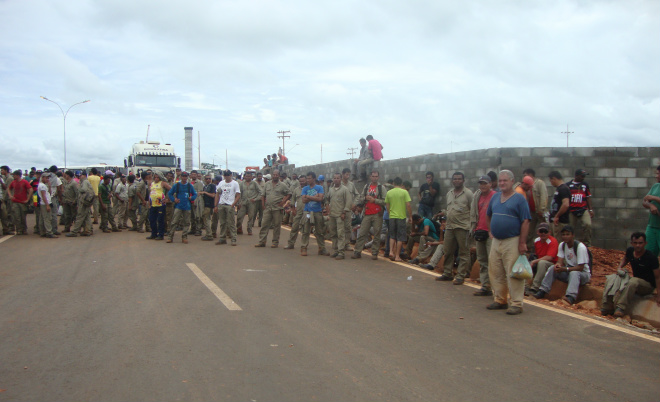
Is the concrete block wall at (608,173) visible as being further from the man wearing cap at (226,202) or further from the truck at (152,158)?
the truck at (152,158)

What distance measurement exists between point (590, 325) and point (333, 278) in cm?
435

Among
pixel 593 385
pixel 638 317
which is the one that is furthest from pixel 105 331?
pixel 638 317

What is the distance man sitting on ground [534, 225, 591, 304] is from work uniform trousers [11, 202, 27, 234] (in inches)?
564

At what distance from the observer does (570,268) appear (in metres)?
8.61

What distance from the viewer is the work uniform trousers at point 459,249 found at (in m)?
9.73

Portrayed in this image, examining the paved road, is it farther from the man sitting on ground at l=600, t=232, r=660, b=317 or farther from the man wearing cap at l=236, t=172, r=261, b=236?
the man wearing cap at l=236, t=172, r=261, b=236

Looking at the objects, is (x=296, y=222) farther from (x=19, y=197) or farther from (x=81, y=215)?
(x=19, y=197)

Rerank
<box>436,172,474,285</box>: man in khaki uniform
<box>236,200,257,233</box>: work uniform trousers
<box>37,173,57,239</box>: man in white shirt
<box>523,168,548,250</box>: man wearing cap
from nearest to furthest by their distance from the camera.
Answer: <box>436,172,474,285</box>: man in khaki uniform < <box>523,168,548,250</box>: man wearing cap < <box>37,173,57,239</box>: man in white shirt < <box>236,200,257,233</box>: work uniform trousers

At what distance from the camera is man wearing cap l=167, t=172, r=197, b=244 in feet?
47.6

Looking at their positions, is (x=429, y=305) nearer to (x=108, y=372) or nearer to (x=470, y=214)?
(x=470, y=214)

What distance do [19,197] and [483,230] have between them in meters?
13.3

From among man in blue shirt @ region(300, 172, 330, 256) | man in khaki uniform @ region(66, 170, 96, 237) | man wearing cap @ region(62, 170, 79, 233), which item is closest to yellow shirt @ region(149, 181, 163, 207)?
man in khaki uniform @ region(66, 170, 96, 237)

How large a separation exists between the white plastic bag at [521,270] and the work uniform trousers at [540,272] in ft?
6.03

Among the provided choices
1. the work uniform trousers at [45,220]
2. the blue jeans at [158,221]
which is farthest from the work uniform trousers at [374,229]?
the work uniform trousers at [45,220]
